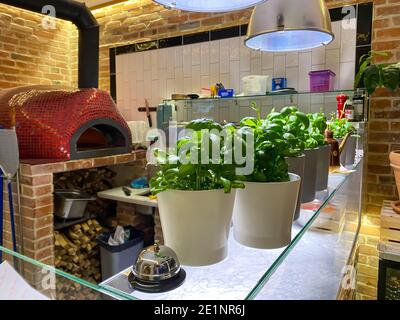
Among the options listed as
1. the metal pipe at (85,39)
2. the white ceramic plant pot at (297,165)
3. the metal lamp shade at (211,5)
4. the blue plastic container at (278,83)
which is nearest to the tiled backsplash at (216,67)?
the blue plastic container at (278,83)

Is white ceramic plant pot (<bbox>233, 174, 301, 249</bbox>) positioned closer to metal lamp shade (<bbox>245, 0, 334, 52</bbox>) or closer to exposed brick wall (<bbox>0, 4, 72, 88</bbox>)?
metal lamp shade (<bbox>245, 0, 334, 52</bbox>)

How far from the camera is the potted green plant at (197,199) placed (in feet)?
1.82

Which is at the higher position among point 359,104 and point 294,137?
point 359,104

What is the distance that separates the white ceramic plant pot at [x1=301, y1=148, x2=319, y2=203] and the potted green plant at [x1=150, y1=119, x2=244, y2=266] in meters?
0.38

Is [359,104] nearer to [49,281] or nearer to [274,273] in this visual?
[274,273]

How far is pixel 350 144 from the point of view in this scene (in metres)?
1.58

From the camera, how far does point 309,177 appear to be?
3.06 feet

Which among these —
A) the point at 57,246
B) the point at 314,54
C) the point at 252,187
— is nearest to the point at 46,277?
the point at 252,187

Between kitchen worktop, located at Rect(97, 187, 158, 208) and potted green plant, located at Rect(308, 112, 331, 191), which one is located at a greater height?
potted green plant, located at Rect(308, 112, 331, 191)

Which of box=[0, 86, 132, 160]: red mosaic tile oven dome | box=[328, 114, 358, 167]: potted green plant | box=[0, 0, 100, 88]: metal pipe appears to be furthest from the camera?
box=[0, 0, 100, 88]: metal pipe

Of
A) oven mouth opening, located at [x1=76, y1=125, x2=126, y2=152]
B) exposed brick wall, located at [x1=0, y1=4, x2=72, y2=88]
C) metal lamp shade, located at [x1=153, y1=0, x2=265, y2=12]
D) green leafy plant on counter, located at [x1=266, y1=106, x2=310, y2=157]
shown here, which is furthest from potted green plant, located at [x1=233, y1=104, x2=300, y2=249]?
exposed brick wall, located at [x1=0, y1=4, x2=72, y2=88]

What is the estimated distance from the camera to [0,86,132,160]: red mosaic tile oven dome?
215 cm

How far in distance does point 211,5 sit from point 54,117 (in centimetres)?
154

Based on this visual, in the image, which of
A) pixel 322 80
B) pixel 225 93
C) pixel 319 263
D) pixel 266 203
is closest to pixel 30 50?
pixel 225 93
